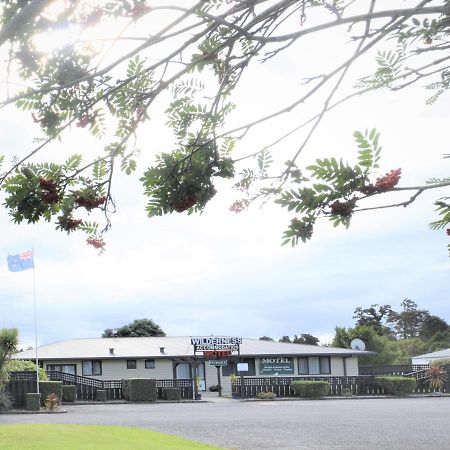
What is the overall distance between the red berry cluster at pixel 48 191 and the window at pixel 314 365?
52.6 m

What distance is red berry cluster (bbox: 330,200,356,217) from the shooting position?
4.30m

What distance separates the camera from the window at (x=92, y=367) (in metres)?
52.2

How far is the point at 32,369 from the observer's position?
41469 mm

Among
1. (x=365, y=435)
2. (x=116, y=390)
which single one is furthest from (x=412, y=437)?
(x=116, y=390)

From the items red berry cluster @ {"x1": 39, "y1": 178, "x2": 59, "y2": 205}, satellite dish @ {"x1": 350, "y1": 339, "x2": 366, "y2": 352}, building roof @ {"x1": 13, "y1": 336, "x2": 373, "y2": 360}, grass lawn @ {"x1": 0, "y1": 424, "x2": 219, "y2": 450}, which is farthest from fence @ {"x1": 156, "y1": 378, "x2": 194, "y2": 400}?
red berry cluster @ {"x1": 39, "y1": 178, "x2": 59, "y2": 205}

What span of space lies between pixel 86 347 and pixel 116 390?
8496mm

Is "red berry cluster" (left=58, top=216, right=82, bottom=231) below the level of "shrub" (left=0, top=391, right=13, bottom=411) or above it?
above

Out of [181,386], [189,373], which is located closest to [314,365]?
[189,373]

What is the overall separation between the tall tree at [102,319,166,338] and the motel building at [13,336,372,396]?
22926 millimetres

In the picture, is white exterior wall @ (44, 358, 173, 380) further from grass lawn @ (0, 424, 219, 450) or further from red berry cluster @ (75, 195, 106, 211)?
red berry cluster @ (75, 195, 106, 211)

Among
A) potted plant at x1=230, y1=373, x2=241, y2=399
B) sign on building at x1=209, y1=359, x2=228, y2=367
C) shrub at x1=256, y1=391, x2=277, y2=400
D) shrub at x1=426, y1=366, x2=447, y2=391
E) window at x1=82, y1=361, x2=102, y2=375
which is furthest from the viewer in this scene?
window at x1=82, y1=361, x2=102, y2=375

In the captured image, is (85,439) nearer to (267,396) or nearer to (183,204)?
(183,204)

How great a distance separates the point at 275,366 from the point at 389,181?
168 ft

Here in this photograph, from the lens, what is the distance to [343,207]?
4301mm
